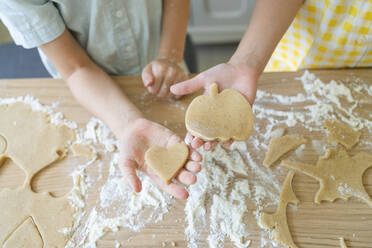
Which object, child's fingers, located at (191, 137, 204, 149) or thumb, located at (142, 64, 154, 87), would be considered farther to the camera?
thumb, located at (142, 64, 154, 87)

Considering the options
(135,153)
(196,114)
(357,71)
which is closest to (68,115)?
(135,153)

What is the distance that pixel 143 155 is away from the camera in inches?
30.8

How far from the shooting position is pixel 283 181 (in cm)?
80

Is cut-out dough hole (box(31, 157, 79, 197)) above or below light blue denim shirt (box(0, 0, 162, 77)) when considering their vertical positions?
below

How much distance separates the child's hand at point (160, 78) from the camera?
0.94 meters

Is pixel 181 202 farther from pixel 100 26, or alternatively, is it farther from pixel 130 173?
pixel 100 26

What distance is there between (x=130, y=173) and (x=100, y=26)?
485 millimetres

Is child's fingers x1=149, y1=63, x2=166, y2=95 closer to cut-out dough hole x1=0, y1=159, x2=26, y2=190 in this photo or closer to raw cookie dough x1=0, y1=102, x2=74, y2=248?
raw cookie dough x1=0, y1=102, x2=74, y2=248

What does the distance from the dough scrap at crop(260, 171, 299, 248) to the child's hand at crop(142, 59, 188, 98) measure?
439 mm

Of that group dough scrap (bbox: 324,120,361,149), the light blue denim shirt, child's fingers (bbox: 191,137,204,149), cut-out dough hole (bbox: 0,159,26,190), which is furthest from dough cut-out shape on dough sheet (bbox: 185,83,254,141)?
cut-out dough hole (bbox: 0,159,26,190)

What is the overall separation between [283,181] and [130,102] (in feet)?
1.61

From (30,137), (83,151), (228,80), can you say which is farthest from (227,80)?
(30,137)

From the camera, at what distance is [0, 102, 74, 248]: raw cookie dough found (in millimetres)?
737

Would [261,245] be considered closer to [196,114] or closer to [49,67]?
[196,114]
